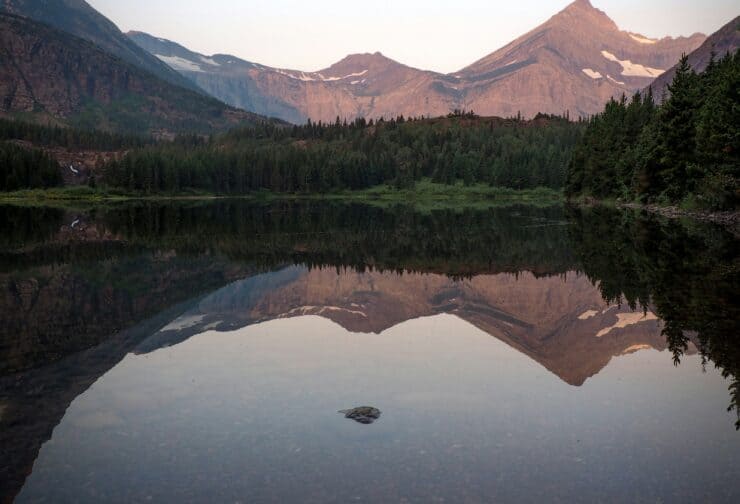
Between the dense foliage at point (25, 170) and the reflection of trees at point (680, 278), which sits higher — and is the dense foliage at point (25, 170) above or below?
below

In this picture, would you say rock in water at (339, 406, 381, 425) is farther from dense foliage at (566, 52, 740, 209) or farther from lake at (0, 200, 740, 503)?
dense foliage at (566, 52, 740, 209)

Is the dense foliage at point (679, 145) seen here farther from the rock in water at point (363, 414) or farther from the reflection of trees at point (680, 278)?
the rock in water at point (363, 414)

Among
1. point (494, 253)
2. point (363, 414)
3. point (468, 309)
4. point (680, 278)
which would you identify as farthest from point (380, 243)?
point (363, 414)

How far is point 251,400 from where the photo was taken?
16.7 metres

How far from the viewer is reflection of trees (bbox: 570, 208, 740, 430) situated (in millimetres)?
21031

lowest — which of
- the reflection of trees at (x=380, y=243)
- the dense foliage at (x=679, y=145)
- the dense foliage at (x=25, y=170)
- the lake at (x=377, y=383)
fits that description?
the dense foliage at (x=25, y=170)

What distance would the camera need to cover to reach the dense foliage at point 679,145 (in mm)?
60438

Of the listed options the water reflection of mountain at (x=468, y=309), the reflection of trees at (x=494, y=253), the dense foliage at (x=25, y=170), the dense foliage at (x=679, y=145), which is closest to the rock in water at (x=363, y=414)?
the water reflection of mountain at (x=468, y=309)

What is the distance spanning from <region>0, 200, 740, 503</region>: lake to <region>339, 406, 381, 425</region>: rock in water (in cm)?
7

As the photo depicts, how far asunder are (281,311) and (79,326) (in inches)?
354

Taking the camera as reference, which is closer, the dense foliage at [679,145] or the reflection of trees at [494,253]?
the reflection of trees at [494,253]

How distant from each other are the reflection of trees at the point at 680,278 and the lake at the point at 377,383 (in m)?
0.17

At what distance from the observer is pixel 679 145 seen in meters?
75.2

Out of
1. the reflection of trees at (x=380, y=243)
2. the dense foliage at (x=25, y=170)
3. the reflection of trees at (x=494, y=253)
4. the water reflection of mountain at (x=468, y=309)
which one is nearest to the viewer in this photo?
the water reflection of mountain at (x=468, y=309)
